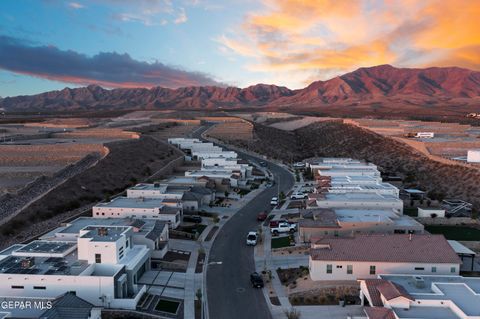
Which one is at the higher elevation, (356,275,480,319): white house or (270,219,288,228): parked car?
(356,275,480,319): white house

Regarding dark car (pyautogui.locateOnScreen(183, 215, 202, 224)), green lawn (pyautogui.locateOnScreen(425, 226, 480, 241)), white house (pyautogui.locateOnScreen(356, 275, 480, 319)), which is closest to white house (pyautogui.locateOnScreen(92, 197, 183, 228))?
dark car (pyautogui.locateOnScreen(183, 215, 202, 224))

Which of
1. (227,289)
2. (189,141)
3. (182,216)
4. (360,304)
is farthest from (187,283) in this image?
(189,141)

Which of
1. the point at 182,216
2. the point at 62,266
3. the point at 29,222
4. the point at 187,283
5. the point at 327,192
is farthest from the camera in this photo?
the point at 327,192

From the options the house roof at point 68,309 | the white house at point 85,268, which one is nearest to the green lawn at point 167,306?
the white house at point 85,268

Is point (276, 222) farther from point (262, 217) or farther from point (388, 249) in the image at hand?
point (388, 249)

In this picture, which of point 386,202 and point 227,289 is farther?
point 386,202

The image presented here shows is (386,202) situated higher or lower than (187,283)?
higher

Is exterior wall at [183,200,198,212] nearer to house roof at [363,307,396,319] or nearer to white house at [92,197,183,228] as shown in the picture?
white house at [92,197,183,228]

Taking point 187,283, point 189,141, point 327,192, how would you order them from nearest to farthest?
point 187,283
point 327,192
point 189,141

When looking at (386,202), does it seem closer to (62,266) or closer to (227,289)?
(227,289)
